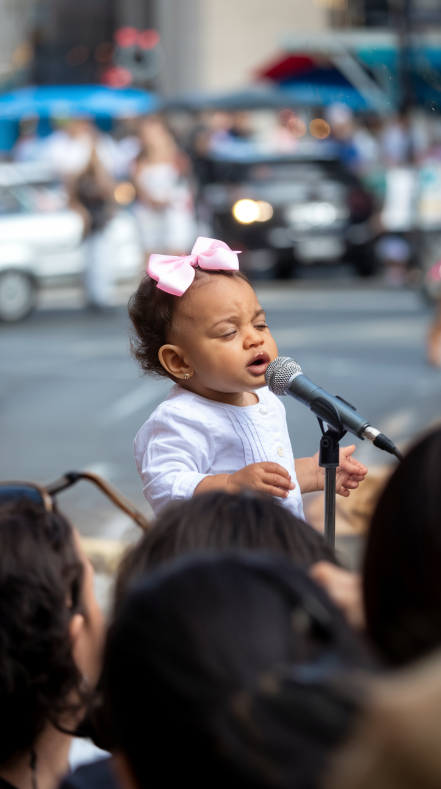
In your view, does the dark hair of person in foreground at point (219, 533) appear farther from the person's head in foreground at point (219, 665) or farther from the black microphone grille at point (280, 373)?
the black microphone grille at point (280, 373)

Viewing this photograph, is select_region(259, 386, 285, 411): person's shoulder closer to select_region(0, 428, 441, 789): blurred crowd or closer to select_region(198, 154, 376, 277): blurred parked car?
select_region(0, 428, 441, 789): blurred crowd

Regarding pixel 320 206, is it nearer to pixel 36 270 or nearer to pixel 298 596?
pixel 36 270

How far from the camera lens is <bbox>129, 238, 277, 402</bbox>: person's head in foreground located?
2268mm

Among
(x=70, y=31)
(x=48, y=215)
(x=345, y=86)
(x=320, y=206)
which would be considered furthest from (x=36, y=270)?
(x=70, y=31)

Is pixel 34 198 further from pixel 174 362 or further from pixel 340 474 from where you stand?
pixel 340 474

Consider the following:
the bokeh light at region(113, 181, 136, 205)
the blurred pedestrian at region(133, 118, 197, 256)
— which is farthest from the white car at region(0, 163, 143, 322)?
the bokeh light at region(113, 181, 136, 205)

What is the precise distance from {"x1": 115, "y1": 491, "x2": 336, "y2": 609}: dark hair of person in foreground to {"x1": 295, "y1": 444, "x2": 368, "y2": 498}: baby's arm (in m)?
0.76

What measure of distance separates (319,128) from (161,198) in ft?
34.7

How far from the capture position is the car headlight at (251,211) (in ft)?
40.7

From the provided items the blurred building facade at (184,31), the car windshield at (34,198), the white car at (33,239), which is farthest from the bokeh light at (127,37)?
the car windshield at (34,198)

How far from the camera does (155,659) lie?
2.77ft

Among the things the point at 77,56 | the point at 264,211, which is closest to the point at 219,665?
the point at 264,211

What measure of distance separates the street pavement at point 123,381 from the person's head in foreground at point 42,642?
2.18 metres

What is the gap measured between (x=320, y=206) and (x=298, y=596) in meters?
12.0
